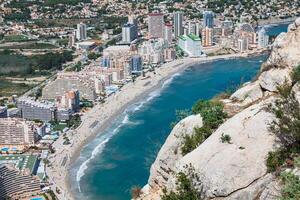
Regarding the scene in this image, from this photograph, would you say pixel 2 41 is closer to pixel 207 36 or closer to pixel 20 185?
pixel 207 36

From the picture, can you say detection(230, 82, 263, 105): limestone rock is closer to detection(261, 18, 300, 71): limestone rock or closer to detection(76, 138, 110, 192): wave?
detection(261, 18, 300, 71): limestone rock

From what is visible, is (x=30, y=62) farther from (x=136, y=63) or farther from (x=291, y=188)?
(x=291, y=188)

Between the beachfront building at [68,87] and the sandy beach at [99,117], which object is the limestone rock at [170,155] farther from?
the beachfront building at [68,87]

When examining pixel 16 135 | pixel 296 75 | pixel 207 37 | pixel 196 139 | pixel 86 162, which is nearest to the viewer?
→ pixel 296 75

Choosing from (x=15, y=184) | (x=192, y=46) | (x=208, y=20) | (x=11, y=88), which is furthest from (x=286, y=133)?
(x=208, y=20)

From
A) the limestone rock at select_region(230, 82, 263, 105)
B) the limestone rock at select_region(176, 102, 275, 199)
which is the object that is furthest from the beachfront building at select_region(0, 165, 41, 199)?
the limestone rock at select_region(176, 102, 275, 199)

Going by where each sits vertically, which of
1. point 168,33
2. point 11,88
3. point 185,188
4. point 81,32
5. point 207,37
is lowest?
point 11,88

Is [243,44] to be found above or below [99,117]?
above
